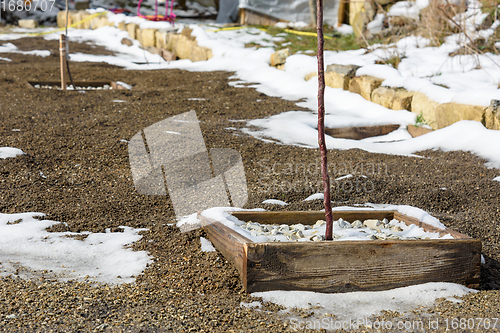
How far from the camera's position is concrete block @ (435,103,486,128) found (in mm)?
4176

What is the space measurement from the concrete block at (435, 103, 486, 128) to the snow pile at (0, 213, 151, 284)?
329 centimetres

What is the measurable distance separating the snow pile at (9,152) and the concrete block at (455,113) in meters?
3.82

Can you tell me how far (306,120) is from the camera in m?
4.98

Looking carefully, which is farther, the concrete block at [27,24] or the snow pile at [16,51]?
the concrete block at [27,24]

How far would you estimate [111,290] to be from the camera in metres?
1.86

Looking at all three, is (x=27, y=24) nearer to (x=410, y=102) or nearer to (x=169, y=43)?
(x=169, y=43)

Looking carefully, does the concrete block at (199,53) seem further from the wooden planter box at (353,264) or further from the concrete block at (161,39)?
the wooden planter box at (353,264)

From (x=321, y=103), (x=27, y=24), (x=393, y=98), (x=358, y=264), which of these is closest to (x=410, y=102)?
(x=393, y=98)

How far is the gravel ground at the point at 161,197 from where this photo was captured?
167 cm

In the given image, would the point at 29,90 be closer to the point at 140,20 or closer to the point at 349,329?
the point at 349,329

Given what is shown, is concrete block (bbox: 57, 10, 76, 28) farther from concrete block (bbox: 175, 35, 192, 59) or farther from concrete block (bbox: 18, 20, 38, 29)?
concrete block (bbox: 175, 35, 192, 59)

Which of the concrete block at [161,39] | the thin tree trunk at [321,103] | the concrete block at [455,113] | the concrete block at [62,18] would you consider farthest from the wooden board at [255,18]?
the thin tree trunk at [321,103]

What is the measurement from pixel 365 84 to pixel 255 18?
7.28 metres

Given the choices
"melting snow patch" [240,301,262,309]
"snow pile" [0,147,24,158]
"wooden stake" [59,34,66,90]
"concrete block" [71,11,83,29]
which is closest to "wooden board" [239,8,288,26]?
"concrete block" [71,11,83,29]
